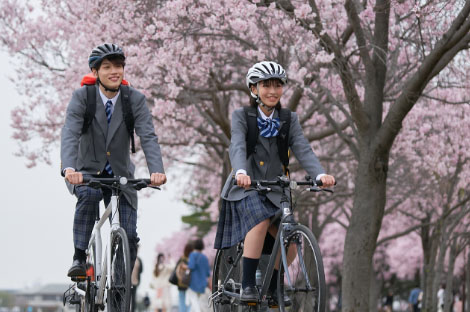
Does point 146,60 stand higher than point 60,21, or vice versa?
point 60,21

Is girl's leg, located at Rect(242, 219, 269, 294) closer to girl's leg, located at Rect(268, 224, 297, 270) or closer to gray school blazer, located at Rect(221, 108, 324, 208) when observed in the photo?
girl's leg, located at Rect(268, 224, 297, 270)

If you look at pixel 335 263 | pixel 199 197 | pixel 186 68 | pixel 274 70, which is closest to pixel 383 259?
pixel 335 263

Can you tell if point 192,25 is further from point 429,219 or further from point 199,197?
point 199,197

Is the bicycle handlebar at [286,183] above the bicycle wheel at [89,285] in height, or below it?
above

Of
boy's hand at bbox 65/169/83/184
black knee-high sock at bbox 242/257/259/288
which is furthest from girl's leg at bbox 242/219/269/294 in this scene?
boy's hand at bbox 65/169/83/184

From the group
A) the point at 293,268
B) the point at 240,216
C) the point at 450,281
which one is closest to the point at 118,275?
the point at 240,216

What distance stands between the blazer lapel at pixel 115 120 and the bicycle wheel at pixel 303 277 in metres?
1.54

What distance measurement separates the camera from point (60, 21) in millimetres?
20391

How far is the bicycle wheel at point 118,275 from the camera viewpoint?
5434mm

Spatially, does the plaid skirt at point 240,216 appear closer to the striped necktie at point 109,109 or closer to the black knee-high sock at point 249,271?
the black knee-high sock at point 249,271

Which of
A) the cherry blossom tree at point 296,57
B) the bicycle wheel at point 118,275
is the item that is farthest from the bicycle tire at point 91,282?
the cherry blossom tree at point 296,57

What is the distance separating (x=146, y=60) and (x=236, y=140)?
30.1 feet

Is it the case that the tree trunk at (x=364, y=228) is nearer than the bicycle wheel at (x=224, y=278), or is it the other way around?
the bicycle wheel at (x=224, y=278)

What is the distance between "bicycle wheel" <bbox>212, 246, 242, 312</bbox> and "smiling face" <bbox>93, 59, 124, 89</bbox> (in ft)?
5.21
